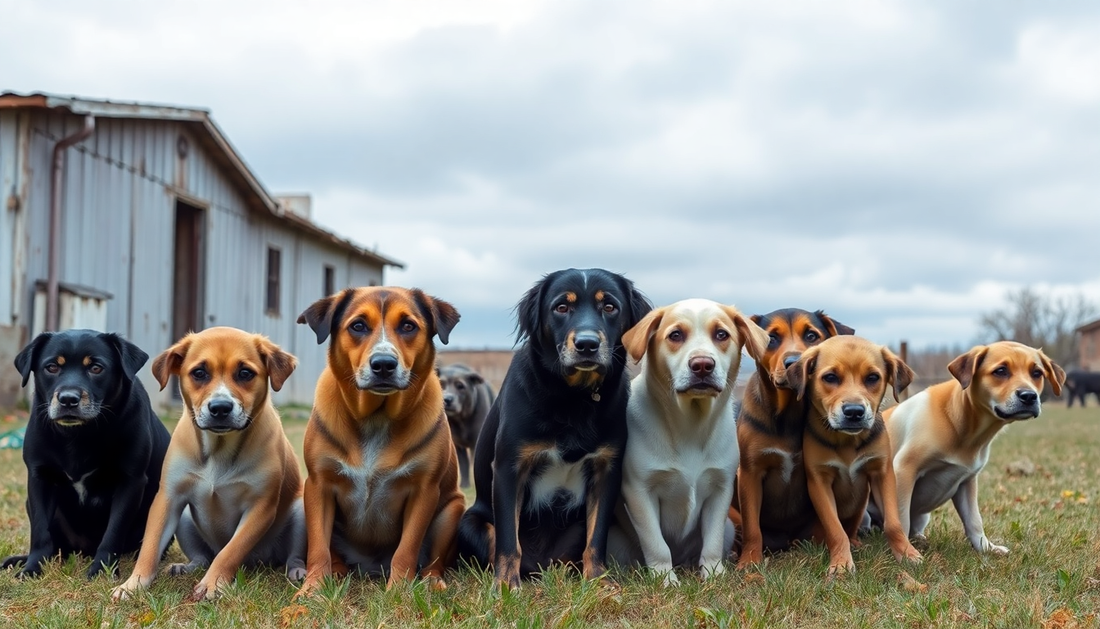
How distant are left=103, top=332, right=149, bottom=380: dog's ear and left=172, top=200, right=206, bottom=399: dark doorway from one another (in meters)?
16.1

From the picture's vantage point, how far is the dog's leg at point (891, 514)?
5.19 metres

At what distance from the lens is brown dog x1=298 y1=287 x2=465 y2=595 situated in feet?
16.1

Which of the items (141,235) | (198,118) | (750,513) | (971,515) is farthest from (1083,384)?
(750,513)

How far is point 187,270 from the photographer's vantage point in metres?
22.0

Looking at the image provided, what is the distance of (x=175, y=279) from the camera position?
73.0 feet

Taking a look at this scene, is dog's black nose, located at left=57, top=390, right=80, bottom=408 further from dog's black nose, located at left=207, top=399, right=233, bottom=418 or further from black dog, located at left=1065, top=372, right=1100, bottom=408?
black dog, located at left=1065, top=372, right=1100, bottom=408

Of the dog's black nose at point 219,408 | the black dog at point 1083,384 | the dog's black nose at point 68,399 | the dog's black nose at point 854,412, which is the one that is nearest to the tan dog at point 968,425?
the dog's black nose at point 854,412

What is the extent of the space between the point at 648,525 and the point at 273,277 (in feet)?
70.2

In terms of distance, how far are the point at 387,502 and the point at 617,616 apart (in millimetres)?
1521

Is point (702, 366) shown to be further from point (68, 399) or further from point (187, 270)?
point (187, 270)

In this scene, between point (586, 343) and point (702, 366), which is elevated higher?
point (586, 343)

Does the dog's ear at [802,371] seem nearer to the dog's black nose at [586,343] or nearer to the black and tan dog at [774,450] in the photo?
the black and tan dog at [774,450]

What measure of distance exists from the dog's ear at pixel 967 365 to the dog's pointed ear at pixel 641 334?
1.96m

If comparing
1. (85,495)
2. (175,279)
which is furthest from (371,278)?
(85,495)
